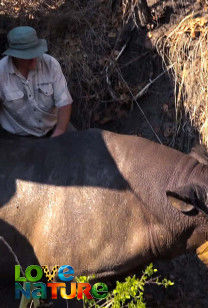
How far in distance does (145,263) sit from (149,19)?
3632mm

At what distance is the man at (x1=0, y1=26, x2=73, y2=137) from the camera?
6125 millimetres

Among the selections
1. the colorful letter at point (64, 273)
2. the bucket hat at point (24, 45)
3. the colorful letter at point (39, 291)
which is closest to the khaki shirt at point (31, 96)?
the bucket hat at point (24, 45)

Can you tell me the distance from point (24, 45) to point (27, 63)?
203mm

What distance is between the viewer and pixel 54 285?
4.62m

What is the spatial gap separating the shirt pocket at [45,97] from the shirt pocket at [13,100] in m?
0.20

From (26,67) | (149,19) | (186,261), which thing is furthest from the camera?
(149,19)

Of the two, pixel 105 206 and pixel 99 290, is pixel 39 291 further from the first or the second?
pixel 105 206

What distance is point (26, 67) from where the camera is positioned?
6199 mm

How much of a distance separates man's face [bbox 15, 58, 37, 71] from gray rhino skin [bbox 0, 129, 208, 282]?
4.19 feet

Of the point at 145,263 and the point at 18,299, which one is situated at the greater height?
the point at 145,263

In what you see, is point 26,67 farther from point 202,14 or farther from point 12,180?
point 202,14

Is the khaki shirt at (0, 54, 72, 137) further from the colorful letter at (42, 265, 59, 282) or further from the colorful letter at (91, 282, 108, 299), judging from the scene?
the colorful letter at (91, 282, 108, 299)

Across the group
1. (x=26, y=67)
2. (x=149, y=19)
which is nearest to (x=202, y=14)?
(x=149, y=19)

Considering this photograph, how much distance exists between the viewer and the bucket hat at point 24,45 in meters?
5.98
